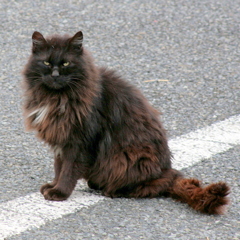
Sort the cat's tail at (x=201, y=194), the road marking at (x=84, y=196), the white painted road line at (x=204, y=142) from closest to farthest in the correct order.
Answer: the road marking at (x=84, y=196)
the cat's tail at (x=201, y=194)
the white painted road line at (x=204, y=142)

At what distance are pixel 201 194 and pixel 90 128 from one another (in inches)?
38.2

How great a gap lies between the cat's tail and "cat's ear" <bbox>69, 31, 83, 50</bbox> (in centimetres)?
131

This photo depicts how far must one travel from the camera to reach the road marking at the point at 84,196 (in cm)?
345

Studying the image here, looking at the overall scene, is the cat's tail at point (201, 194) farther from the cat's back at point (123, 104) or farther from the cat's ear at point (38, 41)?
the cat's ear at point (38, 41)

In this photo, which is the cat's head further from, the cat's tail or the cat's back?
the cat's tail

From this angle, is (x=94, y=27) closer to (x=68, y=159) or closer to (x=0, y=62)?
(x=0, y=62)

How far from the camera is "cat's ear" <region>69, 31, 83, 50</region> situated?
391 centimetres

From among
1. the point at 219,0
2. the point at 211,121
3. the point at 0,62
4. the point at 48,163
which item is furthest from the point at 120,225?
the point at 219,0

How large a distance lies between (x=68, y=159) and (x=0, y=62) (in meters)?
3.44

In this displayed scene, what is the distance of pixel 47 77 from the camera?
3848 millimetres

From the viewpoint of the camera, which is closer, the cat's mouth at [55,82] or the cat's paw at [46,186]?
the cat's mouth at [55,82]

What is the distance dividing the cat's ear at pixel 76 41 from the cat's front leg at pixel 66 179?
0.79 m

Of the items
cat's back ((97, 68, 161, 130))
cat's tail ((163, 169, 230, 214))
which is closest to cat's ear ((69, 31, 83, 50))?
cat's back ((97, 68, 161, 130))

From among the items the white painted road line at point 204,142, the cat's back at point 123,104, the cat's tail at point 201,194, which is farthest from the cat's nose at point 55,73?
the white painted road line at point 204,142
